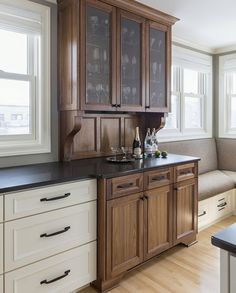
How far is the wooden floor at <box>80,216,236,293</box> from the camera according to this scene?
2090 mm

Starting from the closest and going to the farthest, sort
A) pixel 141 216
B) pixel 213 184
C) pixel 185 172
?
pixel 141 216
pixel 185 172
pixel 213 184

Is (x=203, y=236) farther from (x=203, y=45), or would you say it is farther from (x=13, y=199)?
(x=203, y=45)

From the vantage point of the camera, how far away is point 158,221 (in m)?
2.39

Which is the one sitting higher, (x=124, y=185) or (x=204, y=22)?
(x=204, y=22)

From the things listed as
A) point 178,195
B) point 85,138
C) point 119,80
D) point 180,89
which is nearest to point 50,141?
point 85,138

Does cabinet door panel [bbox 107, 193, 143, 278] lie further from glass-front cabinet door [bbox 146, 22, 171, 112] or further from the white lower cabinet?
the white lower cabinet

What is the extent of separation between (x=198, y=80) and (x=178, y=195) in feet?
8.07

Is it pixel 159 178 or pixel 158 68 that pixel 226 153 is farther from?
pixel 159 178

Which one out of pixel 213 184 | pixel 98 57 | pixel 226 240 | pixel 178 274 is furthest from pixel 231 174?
pixel 226 240

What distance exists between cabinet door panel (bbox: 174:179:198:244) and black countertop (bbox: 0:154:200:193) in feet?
0.88

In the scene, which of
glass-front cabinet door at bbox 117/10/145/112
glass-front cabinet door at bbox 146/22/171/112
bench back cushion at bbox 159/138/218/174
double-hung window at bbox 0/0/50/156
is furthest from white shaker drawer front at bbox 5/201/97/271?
bench back cushion at bbox 159/138/218/174

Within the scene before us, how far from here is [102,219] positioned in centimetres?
199

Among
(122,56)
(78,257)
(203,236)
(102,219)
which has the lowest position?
(203,236)

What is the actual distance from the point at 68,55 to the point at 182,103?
2.15 m
